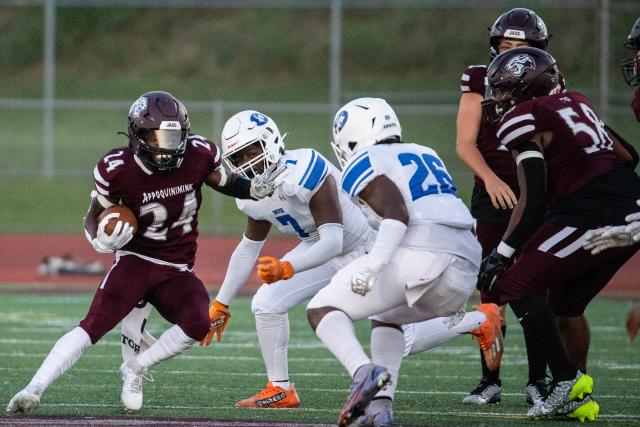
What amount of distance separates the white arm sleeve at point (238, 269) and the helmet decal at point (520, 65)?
1.66 m

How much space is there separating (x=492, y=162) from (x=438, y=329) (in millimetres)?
1020

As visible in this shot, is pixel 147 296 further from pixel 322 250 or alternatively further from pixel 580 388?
pixel 580 388

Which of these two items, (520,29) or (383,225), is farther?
(520,29)

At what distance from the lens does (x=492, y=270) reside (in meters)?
5.31

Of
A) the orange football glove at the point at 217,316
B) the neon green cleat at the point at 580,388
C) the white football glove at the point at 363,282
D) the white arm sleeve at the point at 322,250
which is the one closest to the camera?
the white football glove at the point at 363,282

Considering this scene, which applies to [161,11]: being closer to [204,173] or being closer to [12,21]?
[12,21]

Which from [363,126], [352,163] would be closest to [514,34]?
[363,126]

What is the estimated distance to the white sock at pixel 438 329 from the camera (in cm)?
596

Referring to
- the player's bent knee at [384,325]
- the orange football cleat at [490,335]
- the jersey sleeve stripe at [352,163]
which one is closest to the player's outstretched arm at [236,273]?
the player's bent knee at [384,325]

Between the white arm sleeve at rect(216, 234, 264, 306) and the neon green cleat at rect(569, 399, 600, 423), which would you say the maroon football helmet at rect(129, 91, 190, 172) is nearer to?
the white arm sleeve at rect(216, 234, 264, 306)

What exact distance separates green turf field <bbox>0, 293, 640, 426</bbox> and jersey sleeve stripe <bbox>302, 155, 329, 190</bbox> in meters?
1.08

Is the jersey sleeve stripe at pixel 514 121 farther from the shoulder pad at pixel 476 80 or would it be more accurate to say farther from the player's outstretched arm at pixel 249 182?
the player's outstretched arm at pixel 249 182

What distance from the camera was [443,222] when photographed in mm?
5102

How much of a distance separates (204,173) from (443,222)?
139 centimetres
